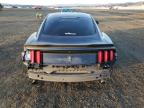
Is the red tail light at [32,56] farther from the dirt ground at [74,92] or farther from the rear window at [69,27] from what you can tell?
the rear window at [69,27]

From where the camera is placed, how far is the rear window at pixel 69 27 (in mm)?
7772

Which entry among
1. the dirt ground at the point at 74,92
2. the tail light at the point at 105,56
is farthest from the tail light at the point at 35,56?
the tail light at the point at 105,56

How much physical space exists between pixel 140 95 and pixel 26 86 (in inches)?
106

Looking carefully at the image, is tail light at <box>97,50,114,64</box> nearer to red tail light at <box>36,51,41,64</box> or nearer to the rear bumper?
the rear bumper

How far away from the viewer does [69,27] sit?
8.02 m

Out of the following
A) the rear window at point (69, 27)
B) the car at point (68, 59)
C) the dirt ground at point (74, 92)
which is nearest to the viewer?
the dirt ground at point (74, 92)

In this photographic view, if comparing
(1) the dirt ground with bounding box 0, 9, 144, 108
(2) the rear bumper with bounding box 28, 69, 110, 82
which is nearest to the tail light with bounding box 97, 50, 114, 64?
(2) the rear bumper with bounding box 28, 69, 110, 82

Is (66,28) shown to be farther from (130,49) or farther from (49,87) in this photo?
(130,49)

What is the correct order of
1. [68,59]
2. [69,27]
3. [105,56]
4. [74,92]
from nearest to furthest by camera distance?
[68,59] → [105,56] → [74,92] → [69,27]

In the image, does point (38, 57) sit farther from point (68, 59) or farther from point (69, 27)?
point (69, 27)

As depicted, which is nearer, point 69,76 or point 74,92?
point 69,76

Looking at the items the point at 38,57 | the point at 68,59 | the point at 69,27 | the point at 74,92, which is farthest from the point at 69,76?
the point at 69,27

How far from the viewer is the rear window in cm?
777

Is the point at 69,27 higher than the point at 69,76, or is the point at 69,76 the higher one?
the point at 69,27
